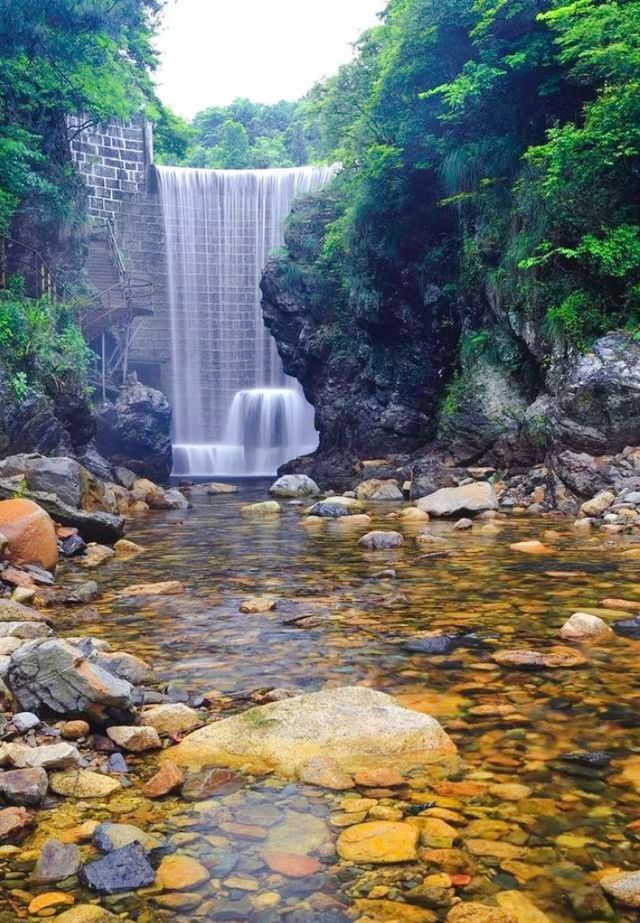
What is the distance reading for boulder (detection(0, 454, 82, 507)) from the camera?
10.7 metres

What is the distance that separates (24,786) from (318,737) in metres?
1.18

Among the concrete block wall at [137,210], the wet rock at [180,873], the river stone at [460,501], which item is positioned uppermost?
the concrete block wall at [137,210]

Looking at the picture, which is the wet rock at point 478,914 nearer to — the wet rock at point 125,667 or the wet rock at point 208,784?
the wet rock at point 208,784

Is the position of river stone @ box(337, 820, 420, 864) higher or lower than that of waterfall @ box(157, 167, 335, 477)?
lower

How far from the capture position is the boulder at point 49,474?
10672 millimetres

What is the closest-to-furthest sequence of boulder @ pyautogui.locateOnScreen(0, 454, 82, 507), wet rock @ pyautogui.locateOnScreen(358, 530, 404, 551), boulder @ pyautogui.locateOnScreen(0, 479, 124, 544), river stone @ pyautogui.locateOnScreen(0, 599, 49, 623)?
1. river stone @ pyautogui.locateOnScreen(0, 599, 49, 623)
2. wet rock @ pyautogui.locateOnScreen(358, 530, 404, 551)
3. boulder @ pyautogui.locateOnScreen(0, 479, 124, 544)
4. boulder @ pyautogui.locateOnScreen(0, 454, 82, 507)

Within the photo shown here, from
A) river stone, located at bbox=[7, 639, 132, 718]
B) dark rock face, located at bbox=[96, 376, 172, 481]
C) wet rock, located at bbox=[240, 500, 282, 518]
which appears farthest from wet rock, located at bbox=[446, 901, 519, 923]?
dark rock face, located at bbox=[96, 376, 172, 481]

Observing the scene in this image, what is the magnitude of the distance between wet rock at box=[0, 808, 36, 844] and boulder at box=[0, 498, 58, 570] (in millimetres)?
5145

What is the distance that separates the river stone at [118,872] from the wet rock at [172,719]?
106 cm

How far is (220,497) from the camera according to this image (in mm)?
18359

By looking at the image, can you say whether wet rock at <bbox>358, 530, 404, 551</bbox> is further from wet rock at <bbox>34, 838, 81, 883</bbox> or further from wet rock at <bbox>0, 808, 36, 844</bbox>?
wet rock at <bbox>34, 838, 81, 883</bbox>

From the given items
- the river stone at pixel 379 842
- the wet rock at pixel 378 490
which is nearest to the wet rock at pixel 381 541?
the river stone at pixel 379 842

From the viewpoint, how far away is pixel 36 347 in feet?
48.6


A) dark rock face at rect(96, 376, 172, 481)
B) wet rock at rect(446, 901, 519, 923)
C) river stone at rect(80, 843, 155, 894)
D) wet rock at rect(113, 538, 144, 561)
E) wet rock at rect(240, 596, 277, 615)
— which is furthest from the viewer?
dark rock face at rect(96, 376, 172, 481)
